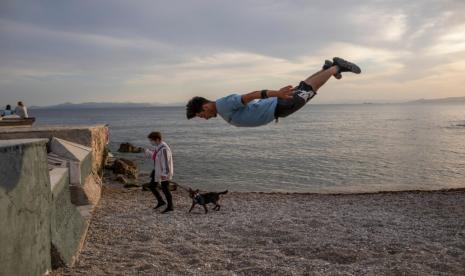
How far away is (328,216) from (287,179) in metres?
11.1

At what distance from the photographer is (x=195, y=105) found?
5.95 metres

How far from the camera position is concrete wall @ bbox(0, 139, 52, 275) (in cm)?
436

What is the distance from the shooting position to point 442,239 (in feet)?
26.2

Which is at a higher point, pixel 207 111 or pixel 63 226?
pixel 207 111

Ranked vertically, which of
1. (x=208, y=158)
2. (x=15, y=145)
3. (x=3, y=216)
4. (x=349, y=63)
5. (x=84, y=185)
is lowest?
(x=208, y=158)

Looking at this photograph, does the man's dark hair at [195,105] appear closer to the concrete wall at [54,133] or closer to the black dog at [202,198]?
the black dog at [202,198]

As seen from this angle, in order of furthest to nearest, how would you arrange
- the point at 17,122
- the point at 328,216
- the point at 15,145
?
1. the point at 17,122
2. the point at 328,216
3. the point at 15,145

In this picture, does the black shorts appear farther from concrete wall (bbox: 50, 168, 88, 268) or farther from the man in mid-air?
concrete wall (bbox: 50, 168, 88, 268)

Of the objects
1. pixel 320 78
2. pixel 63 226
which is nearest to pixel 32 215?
pixel 63 226

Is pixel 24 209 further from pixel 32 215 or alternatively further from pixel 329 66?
pixel 329 66

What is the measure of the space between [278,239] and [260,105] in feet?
10.8

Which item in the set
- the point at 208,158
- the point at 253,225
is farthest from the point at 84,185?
the point at 208,158

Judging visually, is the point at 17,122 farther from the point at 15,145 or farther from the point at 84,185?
the point at 15,145

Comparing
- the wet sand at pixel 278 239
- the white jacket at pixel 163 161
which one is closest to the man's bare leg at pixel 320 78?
the wet sand at pixel 278 239
